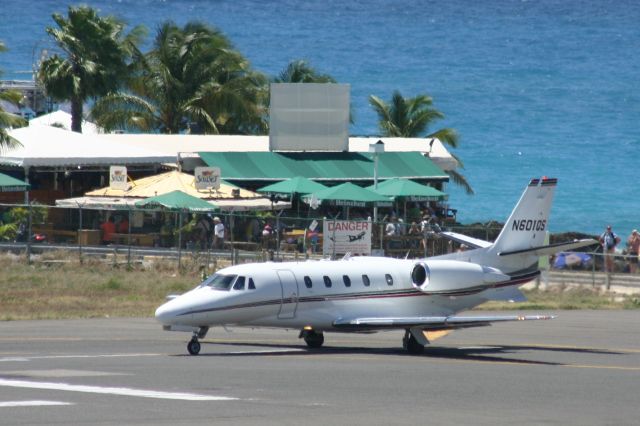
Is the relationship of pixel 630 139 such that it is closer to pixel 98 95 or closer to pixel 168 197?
pixel 98 95

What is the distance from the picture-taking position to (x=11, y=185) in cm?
5009

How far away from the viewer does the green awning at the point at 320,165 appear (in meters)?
57.9

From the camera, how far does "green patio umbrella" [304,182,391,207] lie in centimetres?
5222

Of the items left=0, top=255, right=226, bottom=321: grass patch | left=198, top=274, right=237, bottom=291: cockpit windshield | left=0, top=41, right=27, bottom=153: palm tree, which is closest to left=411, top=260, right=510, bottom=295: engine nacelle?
left=198, top=274, right=237, bottom=291: cockpit windshield

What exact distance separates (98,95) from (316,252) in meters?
22.4

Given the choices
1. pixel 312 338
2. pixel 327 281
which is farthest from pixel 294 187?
pixel 327 281

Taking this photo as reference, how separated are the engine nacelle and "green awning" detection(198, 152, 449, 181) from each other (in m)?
26.9

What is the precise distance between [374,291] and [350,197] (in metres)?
22.1

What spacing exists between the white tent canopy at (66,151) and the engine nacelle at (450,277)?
26.1 m

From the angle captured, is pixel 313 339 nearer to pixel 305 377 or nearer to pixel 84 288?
pixel 305 377

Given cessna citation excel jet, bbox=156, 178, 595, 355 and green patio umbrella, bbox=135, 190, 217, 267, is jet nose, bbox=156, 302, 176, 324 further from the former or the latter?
green patio umbrella, bbox=135, 190, 217, 267

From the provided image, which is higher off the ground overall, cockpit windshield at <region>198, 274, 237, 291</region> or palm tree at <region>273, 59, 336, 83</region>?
palm tree at <region>273, 59, 336, 83</region>

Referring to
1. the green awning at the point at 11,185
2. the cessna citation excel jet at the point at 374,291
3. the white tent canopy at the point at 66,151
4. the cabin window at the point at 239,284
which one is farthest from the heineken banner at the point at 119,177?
the cabin window at the point at 239,284

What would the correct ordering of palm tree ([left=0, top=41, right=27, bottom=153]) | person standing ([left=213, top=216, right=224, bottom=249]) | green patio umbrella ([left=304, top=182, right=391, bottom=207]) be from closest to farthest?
person standing ([left=213, top=216, right=224, bottom=249]) < palm tree ([left=0, top=41, right=27, bottom=153]) < green patio umbrella ([left=304, top=182, right=391, bottom=207])
